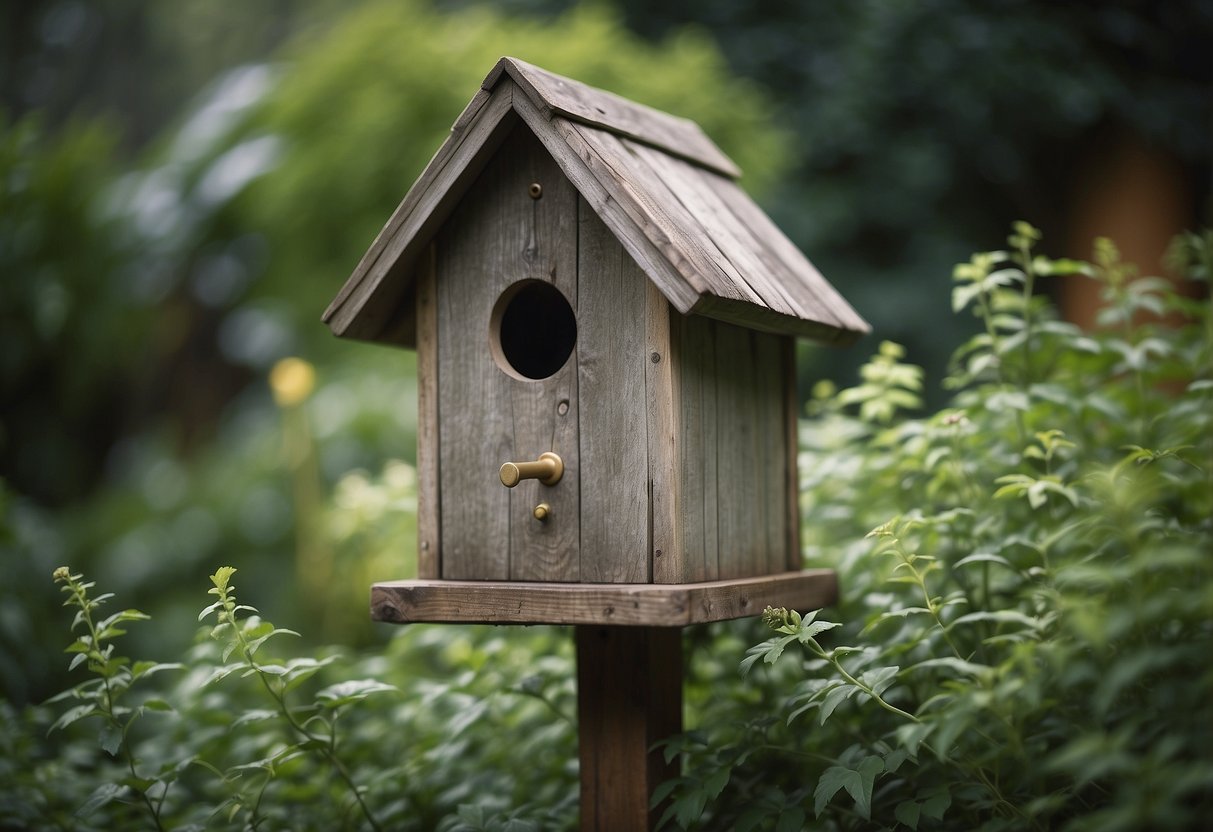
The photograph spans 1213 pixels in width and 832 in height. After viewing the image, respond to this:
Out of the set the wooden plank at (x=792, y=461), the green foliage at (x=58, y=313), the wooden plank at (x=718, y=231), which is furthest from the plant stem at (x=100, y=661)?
the green foliage at (x=58, y=313)

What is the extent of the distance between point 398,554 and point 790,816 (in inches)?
75.4

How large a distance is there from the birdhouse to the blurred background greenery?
1391mm

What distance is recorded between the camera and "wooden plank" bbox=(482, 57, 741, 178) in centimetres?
211

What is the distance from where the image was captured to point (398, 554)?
3.54 m

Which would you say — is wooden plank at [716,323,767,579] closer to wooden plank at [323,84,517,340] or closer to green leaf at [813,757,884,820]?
green leaf at [813,757,884,820]

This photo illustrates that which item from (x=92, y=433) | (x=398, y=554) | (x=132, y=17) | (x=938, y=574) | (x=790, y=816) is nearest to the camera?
(x=790, y=816)

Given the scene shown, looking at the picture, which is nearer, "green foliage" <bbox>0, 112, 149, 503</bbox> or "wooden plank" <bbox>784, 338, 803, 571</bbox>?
"wooden plank" <bbox>784, 338, 803, 571</bbox>

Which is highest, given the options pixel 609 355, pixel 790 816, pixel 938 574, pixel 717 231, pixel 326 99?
pixel 326 99

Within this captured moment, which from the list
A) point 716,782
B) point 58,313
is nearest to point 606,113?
point 716,782

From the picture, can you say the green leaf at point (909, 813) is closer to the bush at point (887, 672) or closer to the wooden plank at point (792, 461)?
the bush at point (887, 672)

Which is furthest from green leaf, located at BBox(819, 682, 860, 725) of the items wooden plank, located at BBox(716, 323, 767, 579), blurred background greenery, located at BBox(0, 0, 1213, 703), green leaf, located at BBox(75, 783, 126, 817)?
blurred background greenery, located at BBox(0, 0, 1213, 703)

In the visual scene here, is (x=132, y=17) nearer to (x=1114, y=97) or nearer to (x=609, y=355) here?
(x=1114, y=97)

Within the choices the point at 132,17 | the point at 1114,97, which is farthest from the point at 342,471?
the point at 132,17

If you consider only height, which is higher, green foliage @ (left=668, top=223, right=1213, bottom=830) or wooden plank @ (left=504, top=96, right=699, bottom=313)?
wooden plank @ (left=504, top=96, right=699, bottom=313)
